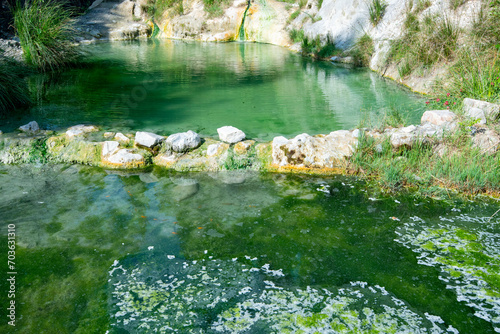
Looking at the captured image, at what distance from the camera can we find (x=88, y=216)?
11.1 ft

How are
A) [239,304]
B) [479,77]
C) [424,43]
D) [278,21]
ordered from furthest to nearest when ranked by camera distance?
[278,21], [424,43], [479,77], [239,304]

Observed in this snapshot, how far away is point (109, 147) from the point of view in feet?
14.7

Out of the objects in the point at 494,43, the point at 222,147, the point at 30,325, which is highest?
the point at 494,43

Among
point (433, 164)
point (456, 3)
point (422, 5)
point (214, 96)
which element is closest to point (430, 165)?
point (433, 164)

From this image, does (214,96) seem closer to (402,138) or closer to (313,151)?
(313,151)

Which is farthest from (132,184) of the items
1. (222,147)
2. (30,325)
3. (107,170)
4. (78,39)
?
(78,39)

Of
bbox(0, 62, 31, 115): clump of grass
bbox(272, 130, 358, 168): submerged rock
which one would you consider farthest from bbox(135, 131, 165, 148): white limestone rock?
bbox(0, 62, 31, 115): clump of grass

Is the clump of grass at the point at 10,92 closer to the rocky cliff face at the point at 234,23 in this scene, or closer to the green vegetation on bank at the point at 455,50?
the green vegetation on bank at the point at 455,50

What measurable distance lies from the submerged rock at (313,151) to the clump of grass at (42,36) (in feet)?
20.0

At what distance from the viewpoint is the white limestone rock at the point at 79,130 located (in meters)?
4.76

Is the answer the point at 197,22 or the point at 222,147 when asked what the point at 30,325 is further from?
the point at 197,22

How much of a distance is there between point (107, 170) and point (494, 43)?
17.7 ft

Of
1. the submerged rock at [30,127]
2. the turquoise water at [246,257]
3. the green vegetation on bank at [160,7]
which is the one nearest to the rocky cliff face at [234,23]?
the green vegetation on bank at [160,7]

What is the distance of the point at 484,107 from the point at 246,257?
10.5 ft
